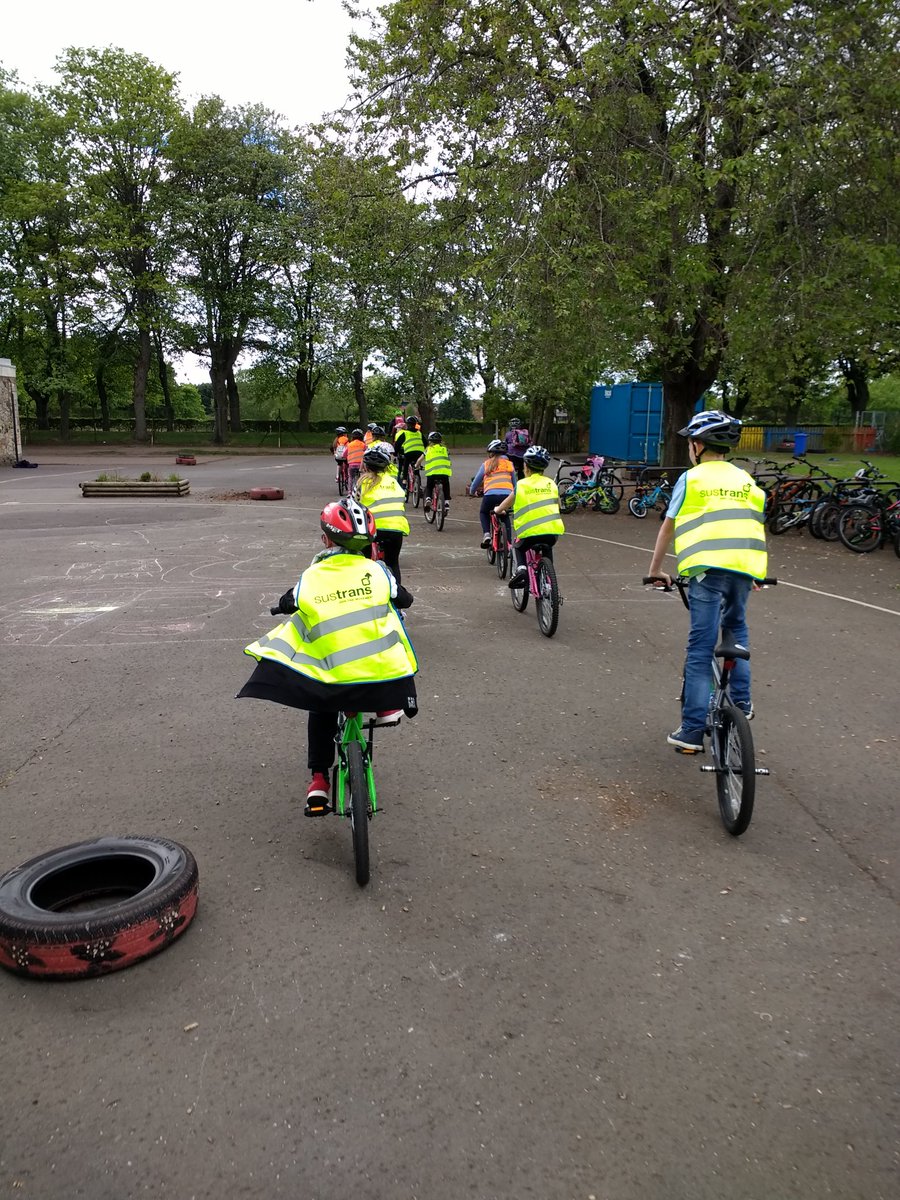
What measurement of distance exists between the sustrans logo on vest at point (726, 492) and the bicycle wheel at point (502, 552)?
6.58m

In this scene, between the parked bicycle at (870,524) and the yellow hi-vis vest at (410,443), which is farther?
the yellow hi-vis vest at (410,443)

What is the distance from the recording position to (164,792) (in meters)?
5.05

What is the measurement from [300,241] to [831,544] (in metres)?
34.5

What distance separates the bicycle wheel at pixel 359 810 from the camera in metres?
3.97

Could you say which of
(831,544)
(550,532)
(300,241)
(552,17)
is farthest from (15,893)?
(300,241)

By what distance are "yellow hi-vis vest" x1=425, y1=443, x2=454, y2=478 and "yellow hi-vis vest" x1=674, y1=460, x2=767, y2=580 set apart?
35.4 ft

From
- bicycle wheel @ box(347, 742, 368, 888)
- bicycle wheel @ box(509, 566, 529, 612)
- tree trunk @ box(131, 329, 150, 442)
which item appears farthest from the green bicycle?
tree trunk @ box(131, 329, 150, 442)

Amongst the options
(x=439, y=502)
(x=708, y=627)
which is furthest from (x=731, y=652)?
(x=439, y=502)

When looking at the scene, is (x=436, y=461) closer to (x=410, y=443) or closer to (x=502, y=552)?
(x=410, y=443)

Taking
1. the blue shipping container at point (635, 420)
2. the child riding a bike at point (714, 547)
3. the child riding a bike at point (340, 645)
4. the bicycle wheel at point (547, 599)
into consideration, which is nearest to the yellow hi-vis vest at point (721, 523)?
the child riding a bike at point (714, 547)

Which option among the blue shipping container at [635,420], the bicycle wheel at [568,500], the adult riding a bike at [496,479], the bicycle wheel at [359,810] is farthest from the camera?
the blue shipping container at [635,420]

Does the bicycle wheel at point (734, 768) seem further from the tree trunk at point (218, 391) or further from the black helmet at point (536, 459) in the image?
the tree trunk at point (218, 391)

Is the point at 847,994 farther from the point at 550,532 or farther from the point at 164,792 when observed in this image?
the point at 550,532

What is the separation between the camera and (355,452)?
17.0 meters
